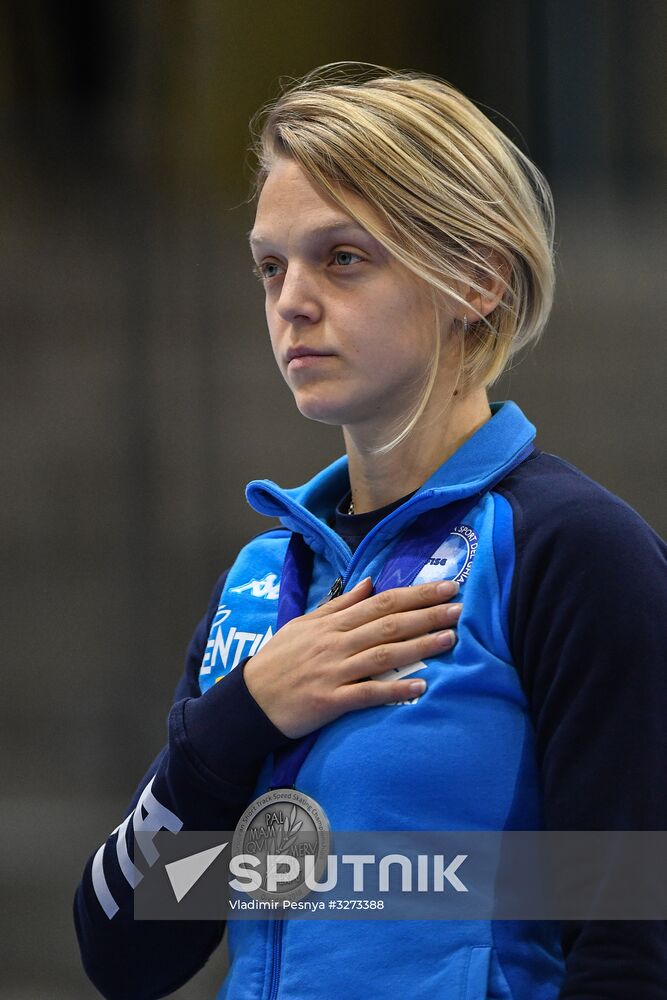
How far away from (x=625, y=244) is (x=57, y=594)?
1051 millimetres

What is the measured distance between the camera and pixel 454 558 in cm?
92

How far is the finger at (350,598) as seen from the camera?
95cm

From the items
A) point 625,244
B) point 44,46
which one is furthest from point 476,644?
point 44,46

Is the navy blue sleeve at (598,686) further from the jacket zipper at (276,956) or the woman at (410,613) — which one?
the jacket zipper at (276,956)

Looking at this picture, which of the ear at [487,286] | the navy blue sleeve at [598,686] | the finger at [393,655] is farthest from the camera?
the ear at [487,286]

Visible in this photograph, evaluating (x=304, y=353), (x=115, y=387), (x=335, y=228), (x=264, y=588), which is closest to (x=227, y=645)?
(x=264, y=588)

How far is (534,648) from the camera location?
846mm

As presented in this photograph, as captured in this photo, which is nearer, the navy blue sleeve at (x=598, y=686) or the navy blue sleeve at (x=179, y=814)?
the navy blue sleeve at (x=598, y=686)

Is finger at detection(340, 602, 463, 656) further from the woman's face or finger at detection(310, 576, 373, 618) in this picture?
the woman's face

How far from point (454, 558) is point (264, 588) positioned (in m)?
0.23

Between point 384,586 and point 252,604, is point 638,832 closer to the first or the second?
point 384,586

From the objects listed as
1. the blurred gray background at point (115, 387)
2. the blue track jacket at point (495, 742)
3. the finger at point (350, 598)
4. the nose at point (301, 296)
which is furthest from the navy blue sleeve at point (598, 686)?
the blurred gray background at point (115, 387)

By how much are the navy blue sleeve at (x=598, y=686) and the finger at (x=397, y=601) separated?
2.2 inches

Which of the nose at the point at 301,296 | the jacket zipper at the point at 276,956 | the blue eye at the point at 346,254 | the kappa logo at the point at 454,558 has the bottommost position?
the jacket zipper at the point at 276,956
